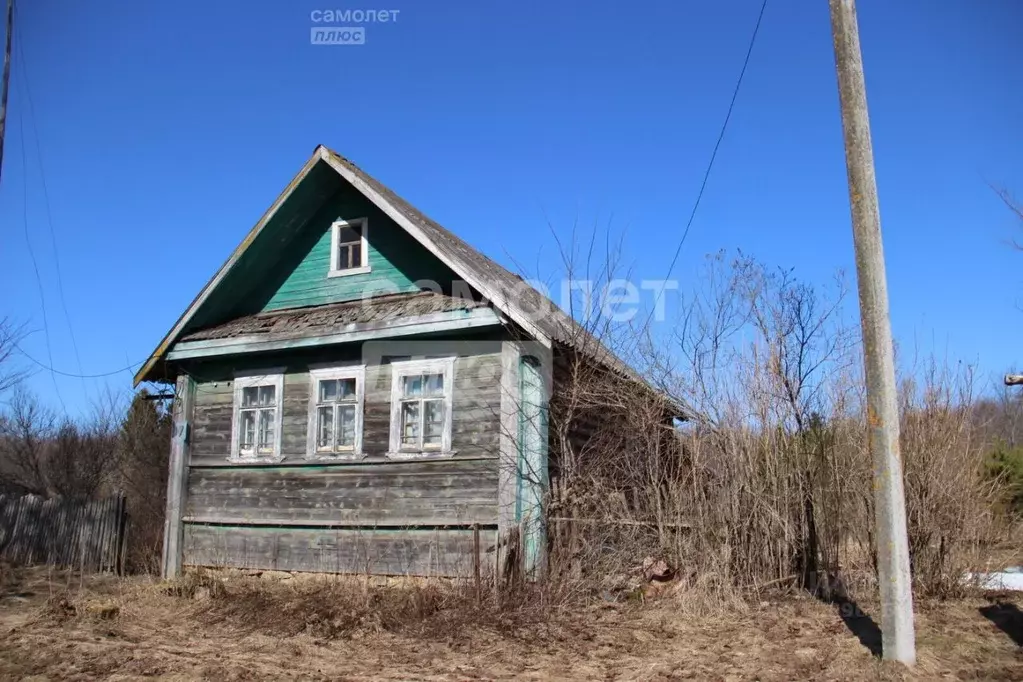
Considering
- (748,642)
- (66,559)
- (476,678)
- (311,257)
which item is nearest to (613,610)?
(748,642)

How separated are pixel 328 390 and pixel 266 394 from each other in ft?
4.06

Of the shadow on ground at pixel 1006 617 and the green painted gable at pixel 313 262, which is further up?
the green painted gable at pixel 313 262

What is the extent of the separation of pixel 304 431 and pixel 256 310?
99.4 inches

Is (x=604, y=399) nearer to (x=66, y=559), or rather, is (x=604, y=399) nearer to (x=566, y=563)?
(x=566, y=563)

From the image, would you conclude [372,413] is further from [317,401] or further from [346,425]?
[317,401]

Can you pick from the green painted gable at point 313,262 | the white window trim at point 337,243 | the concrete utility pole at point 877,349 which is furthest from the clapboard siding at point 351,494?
the concrete utility pole at point 877,349

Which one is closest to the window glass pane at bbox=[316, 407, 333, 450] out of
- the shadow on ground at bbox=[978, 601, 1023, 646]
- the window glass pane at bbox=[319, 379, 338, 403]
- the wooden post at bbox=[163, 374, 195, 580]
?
the window glass pane at bbox=[319, 379, 338, 403]

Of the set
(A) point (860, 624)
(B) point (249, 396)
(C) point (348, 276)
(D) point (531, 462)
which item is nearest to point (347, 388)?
(C) point (348, 276)

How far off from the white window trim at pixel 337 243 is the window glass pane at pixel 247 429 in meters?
2.53

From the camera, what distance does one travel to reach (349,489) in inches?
460

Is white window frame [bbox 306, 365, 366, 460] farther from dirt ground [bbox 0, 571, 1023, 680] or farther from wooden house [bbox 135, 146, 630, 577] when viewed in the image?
dirt ground [bbox 0, 571, 1023, 680]

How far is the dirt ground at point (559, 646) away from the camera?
682 cm

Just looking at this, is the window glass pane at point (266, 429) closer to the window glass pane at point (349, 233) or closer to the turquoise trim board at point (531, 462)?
the window glass pane at point (349, 233)

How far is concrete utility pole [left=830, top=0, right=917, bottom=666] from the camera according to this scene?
21.0ft
